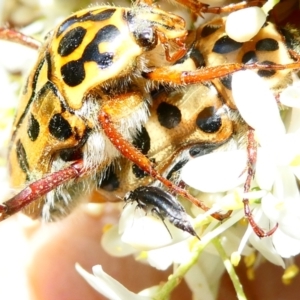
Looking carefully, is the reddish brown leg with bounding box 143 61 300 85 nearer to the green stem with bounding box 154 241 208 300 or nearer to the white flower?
the white flower

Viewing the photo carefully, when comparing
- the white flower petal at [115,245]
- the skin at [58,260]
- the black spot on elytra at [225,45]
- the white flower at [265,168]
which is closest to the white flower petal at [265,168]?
the white flower at [265,168]

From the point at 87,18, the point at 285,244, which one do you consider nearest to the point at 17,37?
A: the point at 87,18

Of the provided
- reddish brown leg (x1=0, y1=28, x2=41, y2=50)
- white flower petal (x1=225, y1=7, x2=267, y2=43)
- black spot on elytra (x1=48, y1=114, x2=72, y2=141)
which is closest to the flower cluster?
white flower petal (x1=225, y1=7, x2=267, y2=43)

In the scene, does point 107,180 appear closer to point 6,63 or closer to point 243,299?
point 243,299

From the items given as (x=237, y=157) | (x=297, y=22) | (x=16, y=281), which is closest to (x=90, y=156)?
(x=237, y=157)

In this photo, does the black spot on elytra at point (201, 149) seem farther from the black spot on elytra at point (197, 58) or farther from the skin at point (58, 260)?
the skin at point (58, 260)

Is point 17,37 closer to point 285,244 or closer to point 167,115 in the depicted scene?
point 167,115
